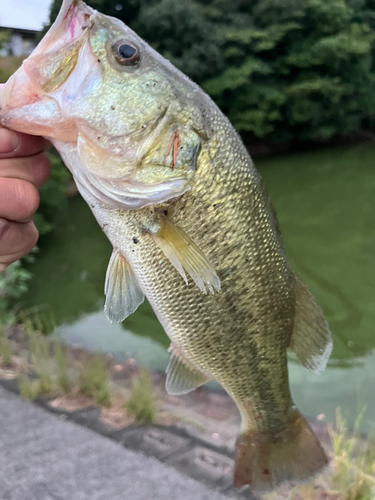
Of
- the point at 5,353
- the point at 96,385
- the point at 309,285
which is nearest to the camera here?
the point at 96,385

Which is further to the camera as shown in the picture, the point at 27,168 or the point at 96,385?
the point at 96,385

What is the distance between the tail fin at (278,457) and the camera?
5.24 feet

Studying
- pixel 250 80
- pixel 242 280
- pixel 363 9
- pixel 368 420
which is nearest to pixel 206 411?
pixel 368 420

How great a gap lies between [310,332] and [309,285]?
492 centimetres

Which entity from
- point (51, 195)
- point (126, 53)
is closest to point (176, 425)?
point (126, 53)

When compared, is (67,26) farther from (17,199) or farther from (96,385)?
(96,385)

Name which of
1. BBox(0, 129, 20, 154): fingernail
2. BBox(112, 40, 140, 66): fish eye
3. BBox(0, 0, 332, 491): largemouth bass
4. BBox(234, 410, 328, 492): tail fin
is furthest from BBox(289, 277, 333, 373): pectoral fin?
BBox(0, 129, 20, 154): fingernail

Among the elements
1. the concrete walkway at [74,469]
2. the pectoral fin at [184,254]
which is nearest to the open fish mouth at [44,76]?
the pectoral fin at [184,254]

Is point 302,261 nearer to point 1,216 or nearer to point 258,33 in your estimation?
point 1,216

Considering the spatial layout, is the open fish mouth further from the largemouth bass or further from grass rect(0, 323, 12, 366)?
grass rect(0, 323, 12, 366)

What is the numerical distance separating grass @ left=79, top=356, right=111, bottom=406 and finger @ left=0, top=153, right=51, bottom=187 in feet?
7.53

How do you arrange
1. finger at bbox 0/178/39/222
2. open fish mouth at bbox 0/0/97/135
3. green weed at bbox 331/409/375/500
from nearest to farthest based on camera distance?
open fish mouth at bbox 0/0/97/135
finger at bbox 0/178/39/222
green weed at bbox 331/409/375/500

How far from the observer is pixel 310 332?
4.96ft

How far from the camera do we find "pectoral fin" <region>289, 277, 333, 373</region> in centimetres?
149
